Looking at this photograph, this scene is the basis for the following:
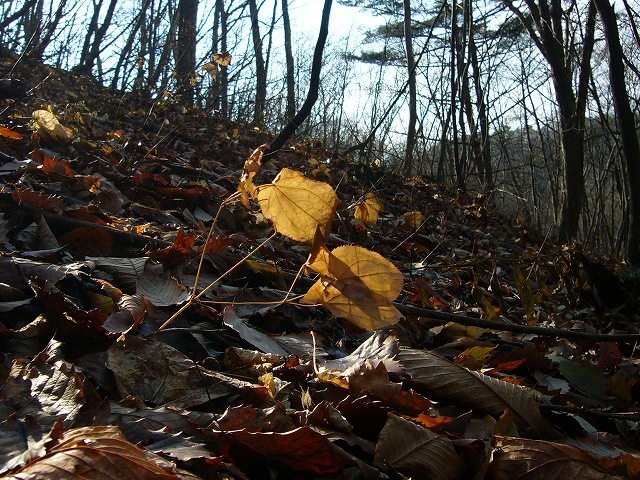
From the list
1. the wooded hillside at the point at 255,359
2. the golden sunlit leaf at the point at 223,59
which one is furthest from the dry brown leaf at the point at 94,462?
the golden sunlit leaf at the point at 223,59

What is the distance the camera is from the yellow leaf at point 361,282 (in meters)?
0.81

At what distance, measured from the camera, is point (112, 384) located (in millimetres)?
921

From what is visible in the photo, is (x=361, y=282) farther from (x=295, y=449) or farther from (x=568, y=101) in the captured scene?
(x=568, y=101)

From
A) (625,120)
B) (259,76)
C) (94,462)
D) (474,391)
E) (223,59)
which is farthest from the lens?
(259,76)

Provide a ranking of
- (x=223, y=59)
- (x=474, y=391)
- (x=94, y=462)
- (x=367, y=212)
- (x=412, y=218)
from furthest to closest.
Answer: (x=412, y=218) → (x=223, y=59) → (x=367, y=212) → (x=474, y=391) → (x=94, y=462)

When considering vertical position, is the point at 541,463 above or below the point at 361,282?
below

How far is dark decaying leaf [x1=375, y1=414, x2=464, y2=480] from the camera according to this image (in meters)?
0.77

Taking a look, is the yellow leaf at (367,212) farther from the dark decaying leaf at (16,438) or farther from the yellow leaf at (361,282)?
the dark decaying leaf at (16,438)

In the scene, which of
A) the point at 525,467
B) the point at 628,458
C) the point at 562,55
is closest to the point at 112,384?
the point at 525,467

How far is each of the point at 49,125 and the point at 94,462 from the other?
276cm

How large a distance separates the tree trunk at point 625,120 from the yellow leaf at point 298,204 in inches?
163

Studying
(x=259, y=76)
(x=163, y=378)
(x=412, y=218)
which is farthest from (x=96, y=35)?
(x=163, y=378)

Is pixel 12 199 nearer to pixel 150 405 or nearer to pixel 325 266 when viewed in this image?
pixel 150 405

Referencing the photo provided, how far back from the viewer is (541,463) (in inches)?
30.9
